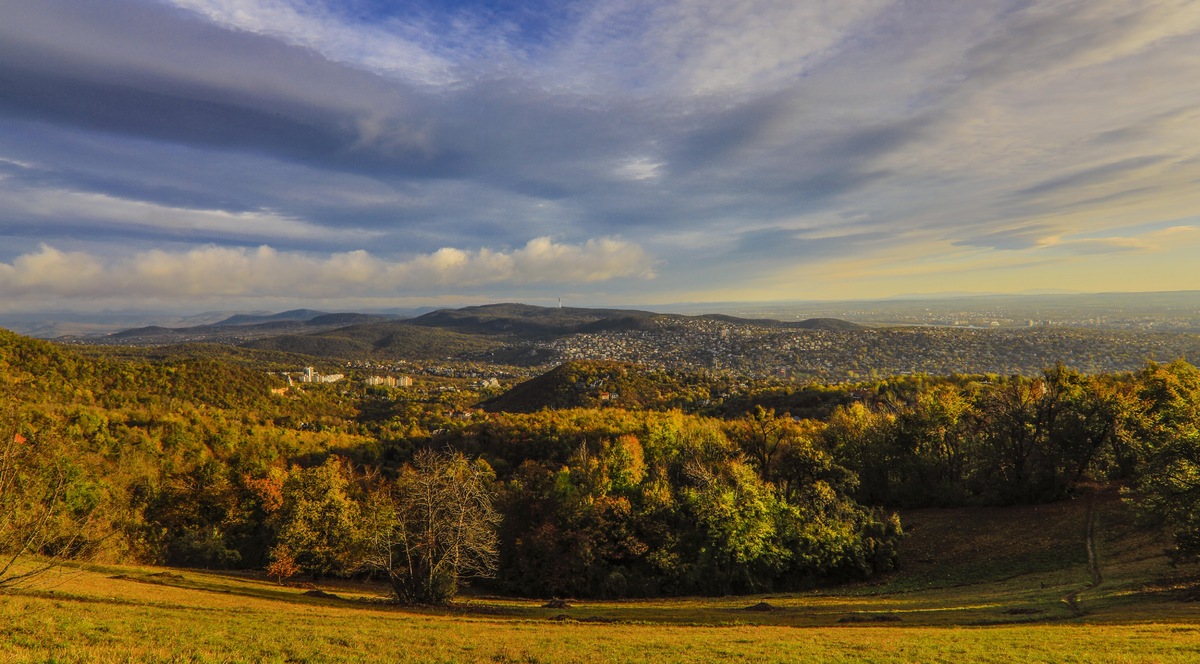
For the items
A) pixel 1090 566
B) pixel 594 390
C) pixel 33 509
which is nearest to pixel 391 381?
pixel 594 390

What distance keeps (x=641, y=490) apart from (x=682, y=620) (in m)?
18.0

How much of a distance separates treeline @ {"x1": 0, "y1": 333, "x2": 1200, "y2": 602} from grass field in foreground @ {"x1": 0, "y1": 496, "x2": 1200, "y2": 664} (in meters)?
3.32

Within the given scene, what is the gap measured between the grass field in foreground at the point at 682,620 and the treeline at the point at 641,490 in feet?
10.9

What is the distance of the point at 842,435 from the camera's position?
185 feet

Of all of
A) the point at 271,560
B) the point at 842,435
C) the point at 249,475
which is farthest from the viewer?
the point at 842,435

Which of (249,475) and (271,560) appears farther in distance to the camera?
(249,475)

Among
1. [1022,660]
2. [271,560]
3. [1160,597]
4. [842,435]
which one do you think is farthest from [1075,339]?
[271,560]

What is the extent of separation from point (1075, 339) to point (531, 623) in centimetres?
19523

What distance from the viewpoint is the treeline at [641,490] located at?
32.2 metres

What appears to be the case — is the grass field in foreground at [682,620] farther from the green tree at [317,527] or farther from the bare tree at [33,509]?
the green tree at [317,527]

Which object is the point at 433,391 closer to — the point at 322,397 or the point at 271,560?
the point at 322,397

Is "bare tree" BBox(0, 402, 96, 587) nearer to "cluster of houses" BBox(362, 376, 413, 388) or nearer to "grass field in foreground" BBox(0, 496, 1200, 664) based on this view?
"grass field in foreground" BBox(0, 496, 1200, 664)

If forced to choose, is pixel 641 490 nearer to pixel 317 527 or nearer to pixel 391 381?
pixel 317 527

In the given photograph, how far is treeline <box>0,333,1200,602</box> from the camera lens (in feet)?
105
